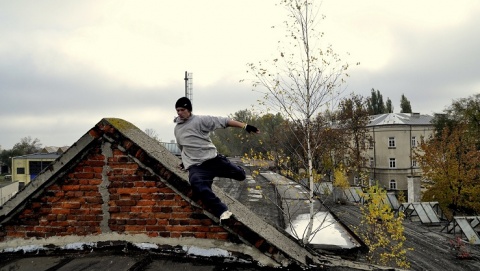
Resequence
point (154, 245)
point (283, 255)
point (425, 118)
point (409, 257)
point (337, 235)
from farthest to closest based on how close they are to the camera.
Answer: point (425, 118)
point (409, 257)
point (337, 235)
point (154, 245)
point (283, 255)

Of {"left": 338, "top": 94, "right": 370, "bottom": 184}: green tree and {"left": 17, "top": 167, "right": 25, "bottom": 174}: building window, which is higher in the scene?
{"left": 338, "top": 94, "right": 370, "bottom": 184}: green tree

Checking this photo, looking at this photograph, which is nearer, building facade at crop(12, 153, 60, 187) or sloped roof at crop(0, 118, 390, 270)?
sloped roof at crop(0, 118, 390, 270)

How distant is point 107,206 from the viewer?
335 centimetres

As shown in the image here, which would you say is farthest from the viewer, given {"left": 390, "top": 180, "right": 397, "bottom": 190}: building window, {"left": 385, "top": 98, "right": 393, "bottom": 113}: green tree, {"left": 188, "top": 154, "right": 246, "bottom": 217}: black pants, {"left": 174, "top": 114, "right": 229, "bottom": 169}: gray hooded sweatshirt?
{"left": 385, "top": 98, "right": 393, "bottom": 113}: green tree

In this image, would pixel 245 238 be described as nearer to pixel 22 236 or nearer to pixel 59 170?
pixel 59 170

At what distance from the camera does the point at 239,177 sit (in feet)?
12.4

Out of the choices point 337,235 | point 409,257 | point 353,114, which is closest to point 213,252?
point 337,235

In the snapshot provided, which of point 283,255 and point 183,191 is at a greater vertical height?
point 183,191

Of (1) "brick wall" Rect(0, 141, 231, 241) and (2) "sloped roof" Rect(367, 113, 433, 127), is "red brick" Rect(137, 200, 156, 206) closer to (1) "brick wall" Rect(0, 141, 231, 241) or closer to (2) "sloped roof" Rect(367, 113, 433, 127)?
(1) "brick wall" Rect(0, 141, 231, 241)

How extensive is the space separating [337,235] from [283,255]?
16.6 ft

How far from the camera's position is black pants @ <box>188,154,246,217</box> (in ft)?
10.4

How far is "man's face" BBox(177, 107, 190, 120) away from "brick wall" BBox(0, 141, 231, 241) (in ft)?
2.24

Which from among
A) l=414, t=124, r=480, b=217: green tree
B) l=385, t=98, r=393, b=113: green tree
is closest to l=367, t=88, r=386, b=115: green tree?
l=385, t=98, r=393, b=113: green tree

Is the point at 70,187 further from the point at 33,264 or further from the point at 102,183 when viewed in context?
the point at 33,264
